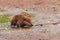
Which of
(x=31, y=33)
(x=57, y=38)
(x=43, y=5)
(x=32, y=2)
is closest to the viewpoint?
(x=57, y=38)

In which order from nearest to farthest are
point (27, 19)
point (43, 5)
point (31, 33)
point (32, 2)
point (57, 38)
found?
point (57, 38) → point (31, 33) → point (27, 19) → point (43, 5) → point (32, 2)

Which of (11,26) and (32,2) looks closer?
(11,26)

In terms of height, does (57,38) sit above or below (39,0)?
below

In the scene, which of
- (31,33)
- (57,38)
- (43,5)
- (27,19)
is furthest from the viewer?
(43,5)

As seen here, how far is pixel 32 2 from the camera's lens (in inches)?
662

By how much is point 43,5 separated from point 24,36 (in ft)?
29.1

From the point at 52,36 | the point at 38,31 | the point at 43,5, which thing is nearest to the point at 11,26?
the point at 38,31

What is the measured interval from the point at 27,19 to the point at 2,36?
1.47m

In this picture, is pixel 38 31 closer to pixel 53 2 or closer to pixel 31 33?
pixel 31 33

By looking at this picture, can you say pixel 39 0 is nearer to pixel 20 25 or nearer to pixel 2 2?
pixel 2 2

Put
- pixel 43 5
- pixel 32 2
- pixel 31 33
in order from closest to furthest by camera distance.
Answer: pixel 31 33 → pixel 43 5 → pixel 32 2

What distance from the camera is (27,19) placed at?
8242 millimetres

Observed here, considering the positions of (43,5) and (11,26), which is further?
(43,5)

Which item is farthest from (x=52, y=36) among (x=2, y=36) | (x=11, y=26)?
(x=11, y=26)
